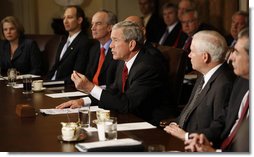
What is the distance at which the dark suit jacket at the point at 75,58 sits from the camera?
16.3 ft

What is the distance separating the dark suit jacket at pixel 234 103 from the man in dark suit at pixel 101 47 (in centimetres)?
166

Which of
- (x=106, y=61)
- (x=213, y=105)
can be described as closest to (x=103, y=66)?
(x=106, y=61)

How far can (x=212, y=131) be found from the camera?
2.78m

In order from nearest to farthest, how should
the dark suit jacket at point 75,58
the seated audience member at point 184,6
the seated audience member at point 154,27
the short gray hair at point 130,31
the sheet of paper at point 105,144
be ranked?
1. the sheet of paper at point 105,144
2. the short gray hair at point 130,31
3. the dark suit jacket at point 75,58
4. the seated audience member at point 154,27
5. the seated audience member at point 184,6

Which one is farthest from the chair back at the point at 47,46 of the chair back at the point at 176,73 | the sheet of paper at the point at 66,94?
the chair back at the point at 176,73

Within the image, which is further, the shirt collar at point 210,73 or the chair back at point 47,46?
the chair back at point 47,46

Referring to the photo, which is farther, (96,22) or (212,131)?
(96,22)

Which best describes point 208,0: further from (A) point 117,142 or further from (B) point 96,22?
(A) point 117,142

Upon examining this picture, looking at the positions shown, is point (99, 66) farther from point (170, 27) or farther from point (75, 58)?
point (170, 27)

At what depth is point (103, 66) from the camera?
4426 mm

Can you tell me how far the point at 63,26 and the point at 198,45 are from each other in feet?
7.14

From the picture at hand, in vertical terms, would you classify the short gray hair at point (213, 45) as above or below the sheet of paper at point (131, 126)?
above

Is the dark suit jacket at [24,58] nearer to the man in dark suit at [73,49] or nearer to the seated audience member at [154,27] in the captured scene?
the man in dark suit at [73,49]

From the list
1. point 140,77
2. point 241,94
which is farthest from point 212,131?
point 140,77
